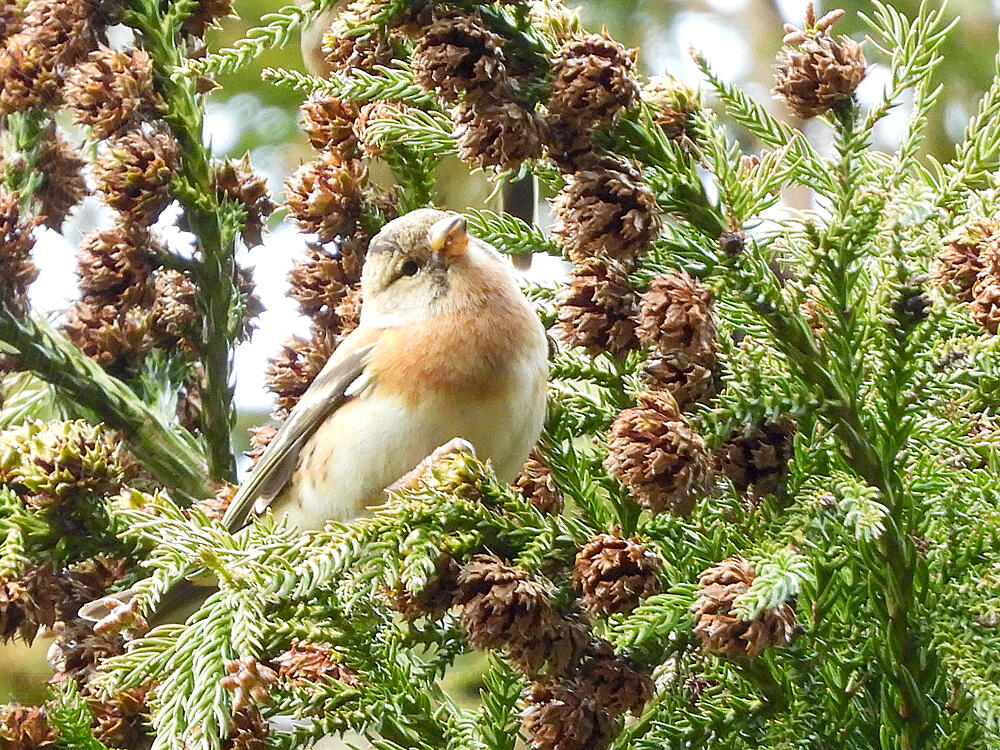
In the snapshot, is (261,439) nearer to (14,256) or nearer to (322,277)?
(322,277)

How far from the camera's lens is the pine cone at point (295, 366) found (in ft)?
4.35

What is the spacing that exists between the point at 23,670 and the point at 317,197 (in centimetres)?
117

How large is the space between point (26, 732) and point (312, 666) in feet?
0.74

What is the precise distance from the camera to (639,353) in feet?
2.97

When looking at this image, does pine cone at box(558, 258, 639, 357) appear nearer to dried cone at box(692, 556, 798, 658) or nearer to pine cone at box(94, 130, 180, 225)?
dried cone at box(692, 556, 798, 658)

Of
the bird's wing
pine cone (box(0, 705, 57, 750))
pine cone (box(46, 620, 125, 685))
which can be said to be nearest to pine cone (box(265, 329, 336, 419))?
the bird's wing

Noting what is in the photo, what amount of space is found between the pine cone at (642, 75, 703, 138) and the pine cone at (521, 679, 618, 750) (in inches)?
16.7

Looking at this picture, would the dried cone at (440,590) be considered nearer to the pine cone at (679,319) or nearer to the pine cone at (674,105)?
the pine cone at (679,319)

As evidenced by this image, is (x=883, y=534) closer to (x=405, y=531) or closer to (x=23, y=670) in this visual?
(x=405, y=531)

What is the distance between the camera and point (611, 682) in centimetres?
77

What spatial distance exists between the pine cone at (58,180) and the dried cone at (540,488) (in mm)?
676

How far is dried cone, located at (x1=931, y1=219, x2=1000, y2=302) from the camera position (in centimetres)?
81

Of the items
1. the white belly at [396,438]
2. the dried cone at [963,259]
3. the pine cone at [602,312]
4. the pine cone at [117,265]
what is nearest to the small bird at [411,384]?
the white belly at [396,438]

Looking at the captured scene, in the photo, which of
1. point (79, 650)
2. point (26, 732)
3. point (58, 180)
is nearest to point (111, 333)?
point (58, 180)
